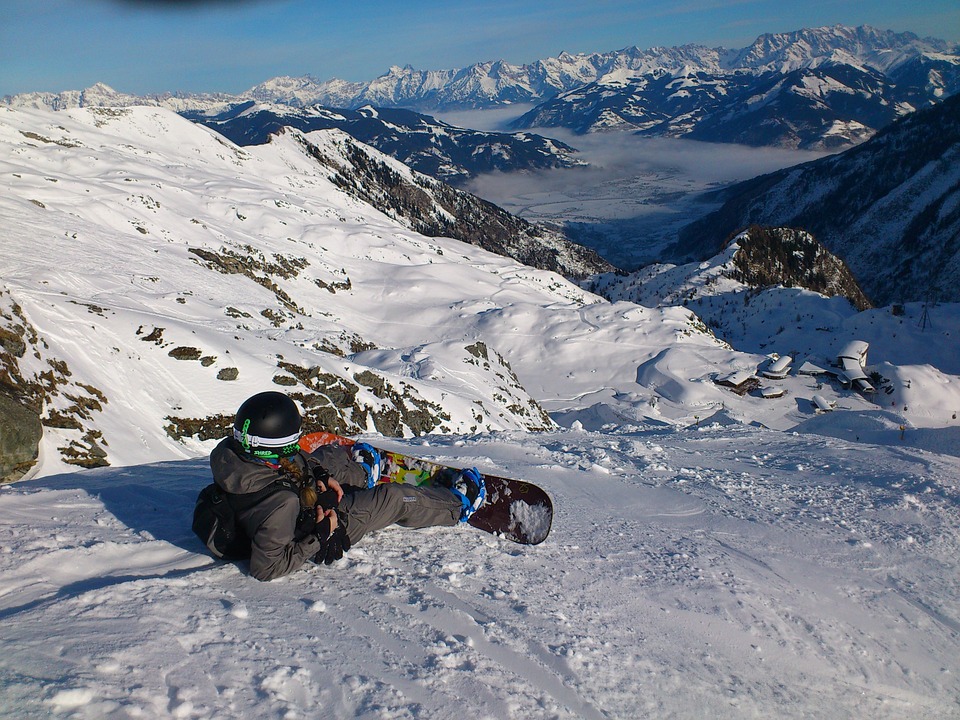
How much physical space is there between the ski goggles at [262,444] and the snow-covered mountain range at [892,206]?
4323 inches

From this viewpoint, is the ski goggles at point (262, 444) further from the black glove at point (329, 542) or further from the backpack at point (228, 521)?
the black glove at point (329, 542)

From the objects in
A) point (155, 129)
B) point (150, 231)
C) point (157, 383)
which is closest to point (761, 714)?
point (157, 383)

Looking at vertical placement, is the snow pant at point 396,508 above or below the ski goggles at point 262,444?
below

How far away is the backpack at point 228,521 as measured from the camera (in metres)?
4.34

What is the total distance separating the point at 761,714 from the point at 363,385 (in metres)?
16.4

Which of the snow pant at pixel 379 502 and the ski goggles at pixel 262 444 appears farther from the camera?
the snow pant at pixel 379 502

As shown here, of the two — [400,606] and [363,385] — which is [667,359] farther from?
[400,606]

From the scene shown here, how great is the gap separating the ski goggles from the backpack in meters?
0.21

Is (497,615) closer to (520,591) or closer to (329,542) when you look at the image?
(520,591)

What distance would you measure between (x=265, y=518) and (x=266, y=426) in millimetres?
672

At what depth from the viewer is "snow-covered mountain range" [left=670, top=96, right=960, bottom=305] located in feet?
378

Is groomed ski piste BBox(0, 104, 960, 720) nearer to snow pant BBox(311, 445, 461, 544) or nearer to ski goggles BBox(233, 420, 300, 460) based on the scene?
snow pant BBox(311, 445, 461, 544)

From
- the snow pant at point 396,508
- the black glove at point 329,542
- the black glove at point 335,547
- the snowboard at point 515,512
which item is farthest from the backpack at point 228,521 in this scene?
the snowboard at point 515,512

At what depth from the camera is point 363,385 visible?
18922mm
